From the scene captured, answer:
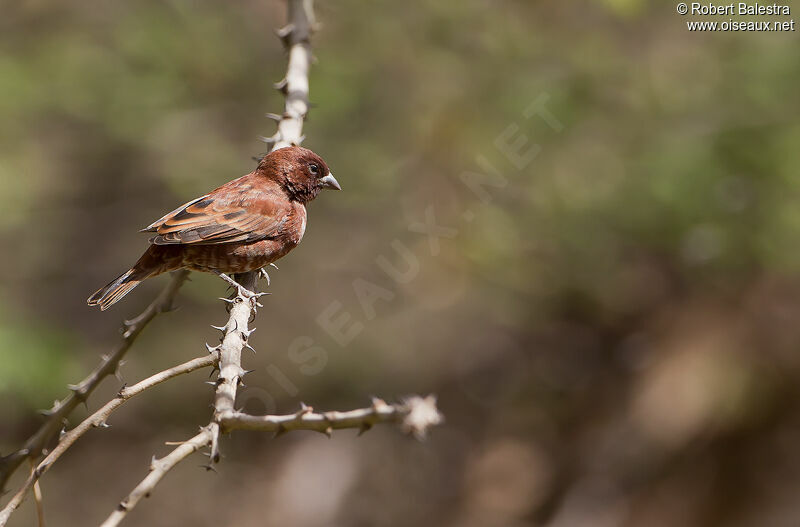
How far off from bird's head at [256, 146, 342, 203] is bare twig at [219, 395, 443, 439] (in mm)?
2565

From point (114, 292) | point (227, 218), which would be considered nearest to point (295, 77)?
point (227, 218)

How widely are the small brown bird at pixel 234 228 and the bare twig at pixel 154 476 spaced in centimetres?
219

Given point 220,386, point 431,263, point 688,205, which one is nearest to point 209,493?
point 431,263

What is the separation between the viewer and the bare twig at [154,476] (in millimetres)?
2431

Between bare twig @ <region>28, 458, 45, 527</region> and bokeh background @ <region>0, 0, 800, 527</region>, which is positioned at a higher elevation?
bokeh background @ <region>0, 0, 800, 527</region>

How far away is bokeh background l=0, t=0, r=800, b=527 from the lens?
7582 mm

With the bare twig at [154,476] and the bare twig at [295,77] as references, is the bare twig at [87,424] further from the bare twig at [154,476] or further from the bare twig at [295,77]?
the bare twig at [295,77]

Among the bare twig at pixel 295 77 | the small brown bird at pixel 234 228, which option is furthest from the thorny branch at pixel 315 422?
the bare twig at pixel 295 77

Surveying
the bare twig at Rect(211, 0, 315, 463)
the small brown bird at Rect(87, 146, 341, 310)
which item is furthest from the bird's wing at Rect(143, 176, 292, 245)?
the bare twig at Rect(211, 0, 315, 463)

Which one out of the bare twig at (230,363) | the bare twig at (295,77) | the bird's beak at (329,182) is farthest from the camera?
the bird's beak at (329,182)

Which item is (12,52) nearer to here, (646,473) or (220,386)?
(220,386)

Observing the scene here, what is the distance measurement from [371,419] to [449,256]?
5.90 meters

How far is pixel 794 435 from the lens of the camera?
8.55 m

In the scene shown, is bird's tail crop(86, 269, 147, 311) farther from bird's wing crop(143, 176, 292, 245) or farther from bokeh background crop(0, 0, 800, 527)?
bokeh background crop(0, 0, 800, 527)
